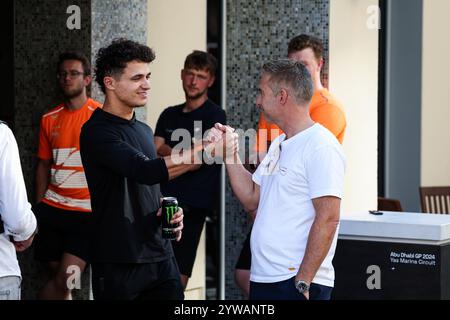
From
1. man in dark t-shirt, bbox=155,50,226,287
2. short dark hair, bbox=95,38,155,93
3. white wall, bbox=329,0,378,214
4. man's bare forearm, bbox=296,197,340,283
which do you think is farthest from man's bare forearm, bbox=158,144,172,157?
man's bare forearm, bbox=296,197,340,283

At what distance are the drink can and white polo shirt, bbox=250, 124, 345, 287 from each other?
16.3 inches

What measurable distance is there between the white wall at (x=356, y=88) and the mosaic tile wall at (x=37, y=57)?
137 centimetres

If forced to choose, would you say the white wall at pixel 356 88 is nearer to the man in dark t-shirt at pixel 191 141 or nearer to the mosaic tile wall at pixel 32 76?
the man in dark t-shirt at pixel 191 141

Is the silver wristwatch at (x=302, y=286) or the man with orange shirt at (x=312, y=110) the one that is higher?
the man with orange shirt at (x=312, y=110)

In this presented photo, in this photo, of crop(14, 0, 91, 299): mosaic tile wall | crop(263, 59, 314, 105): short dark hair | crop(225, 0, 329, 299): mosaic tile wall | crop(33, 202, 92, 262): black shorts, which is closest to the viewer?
crop(263, 59, 314, 105): short dark hair

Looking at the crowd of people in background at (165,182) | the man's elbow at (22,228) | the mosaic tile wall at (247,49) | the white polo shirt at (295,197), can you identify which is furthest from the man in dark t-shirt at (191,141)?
the man's elbow at (22,228)

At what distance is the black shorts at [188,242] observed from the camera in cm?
625

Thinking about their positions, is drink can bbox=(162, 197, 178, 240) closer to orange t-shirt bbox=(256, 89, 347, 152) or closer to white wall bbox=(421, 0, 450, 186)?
orange t-shirt bbox=(256, 89, 347, 152)

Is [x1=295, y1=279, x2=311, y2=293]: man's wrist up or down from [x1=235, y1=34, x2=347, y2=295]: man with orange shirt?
down

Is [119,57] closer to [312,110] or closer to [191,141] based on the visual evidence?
[312,110]

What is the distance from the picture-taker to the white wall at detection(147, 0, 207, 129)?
7055mm

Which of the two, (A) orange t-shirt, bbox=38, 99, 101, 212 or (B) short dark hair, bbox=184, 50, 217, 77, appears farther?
(B) short dark hair, bbox=184, 50, 217, 77

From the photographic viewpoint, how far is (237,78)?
20.9ft
